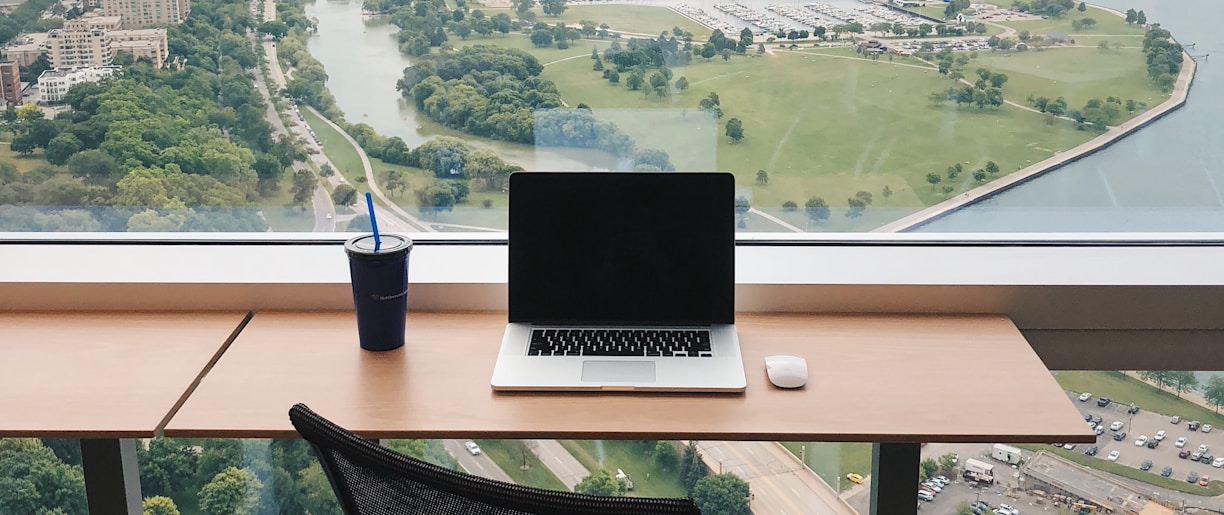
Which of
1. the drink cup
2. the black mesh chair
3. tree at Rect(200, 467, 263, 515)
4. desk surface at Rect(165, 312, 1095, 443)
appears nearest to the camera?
the black mesh chair

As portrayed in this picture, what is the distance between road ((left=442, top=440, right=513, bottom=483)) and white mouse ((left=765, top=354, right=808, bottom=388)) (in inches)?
31.1

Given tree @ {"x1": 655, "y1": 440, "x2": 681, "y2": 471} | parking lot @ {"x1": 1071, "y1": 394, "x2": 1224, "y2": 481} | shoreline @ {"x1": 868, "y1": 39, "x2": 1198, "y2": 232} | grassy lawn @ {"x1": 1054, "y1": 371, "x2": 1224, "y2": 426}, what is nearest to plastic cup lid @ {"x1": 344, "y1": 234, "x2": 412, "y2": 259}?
tree @ {"x1": 655, "y1": 440, "x2": 681, "y2": 471}

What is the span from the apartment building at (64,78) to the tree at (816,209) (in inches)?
56.5

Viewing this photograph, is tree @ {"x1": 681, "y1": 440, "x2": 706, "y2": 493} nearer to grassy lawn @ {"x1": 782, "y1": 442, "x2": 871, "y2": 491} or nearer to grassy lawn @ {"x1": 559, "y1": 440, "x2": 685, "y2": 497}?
grassy lawn @ {"x1": 559, "y1": 440, "x2": 685, "y2": 497}

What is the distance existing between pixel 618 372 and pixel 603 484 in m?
0.71

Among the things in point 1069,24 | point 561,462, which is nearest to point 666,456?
point 561,462

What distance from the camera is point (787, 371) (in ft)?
5.18

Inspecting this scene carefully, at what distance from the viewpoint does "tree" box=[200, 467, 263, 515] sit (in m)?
2.31

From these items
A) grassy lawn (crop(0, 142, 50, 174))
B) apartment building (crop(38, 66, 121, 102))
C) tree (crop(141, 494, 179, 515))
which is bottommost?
tree (crop(141, 494, 179, 515))

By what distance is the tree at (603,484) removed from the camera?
2.24 meters

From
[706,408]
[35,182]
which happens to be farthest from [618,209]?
[35,182]

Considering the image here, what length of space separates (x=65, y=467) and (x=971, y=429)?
183 centimetres

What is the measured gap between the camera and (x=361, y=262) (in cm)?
167

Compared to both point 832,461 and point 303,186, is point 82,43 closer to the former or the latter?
point 303,186
